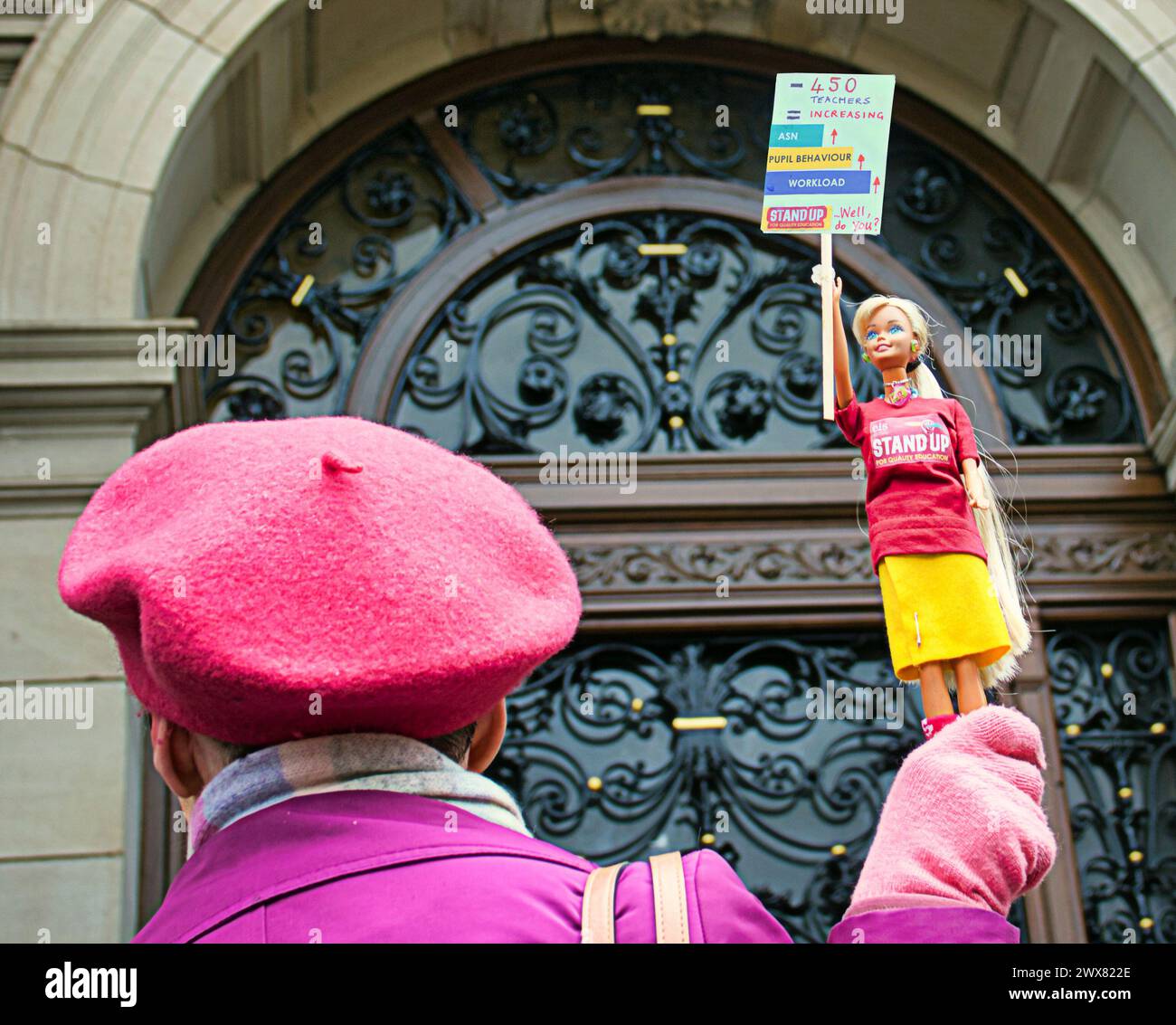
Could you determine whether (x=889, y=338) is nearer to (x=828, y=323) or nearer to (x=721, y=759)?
(x=828, y=323)

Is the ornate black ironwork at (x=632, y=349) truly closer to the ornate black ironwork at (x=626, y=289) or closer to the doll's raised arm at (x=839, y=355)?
the ornate black ironwork at (x=626, y=289)

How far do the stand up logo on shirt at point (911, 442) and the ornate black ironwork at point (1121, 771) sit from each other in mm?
3891

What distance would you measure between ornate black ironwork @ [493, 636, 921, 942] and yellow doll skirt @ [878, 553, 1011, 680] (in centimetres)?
360

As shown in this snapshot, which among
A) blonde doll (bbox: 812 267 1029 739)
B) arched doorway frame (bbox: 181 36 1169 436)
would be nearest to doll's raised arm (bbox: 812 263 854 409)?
blonde doll (bbox: 812 267 1029 739)

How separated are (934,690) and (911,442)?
1.35ft

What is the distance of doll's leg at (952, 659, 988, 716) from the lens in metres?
2.43

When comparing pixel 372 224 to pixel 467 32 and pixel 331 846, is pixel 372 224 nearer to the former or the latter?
pixel 467 32

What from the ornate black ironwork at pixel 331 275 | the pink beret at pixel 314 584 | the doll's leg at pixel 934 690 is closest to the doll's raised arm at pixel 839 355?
the doll's leg at pixel 934 690

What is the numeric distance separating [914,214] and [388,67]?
245cm

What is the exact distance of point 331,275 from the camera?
6.87 m

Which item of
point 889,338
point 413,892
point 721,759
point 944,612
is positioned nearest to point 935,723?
point 944,612

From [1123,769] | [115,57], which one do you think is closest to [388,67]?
[115,57]

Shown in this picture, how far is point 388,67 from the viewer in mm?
7121

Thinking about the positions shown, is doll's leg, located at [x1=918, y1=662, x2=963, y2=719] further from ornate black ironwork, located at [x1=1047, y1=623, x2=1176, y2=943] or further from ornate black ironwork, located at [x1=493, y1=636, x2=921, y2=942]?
ornate black ironwork, located at [x1=1047, y1=623, x2=1176, y2=943]
